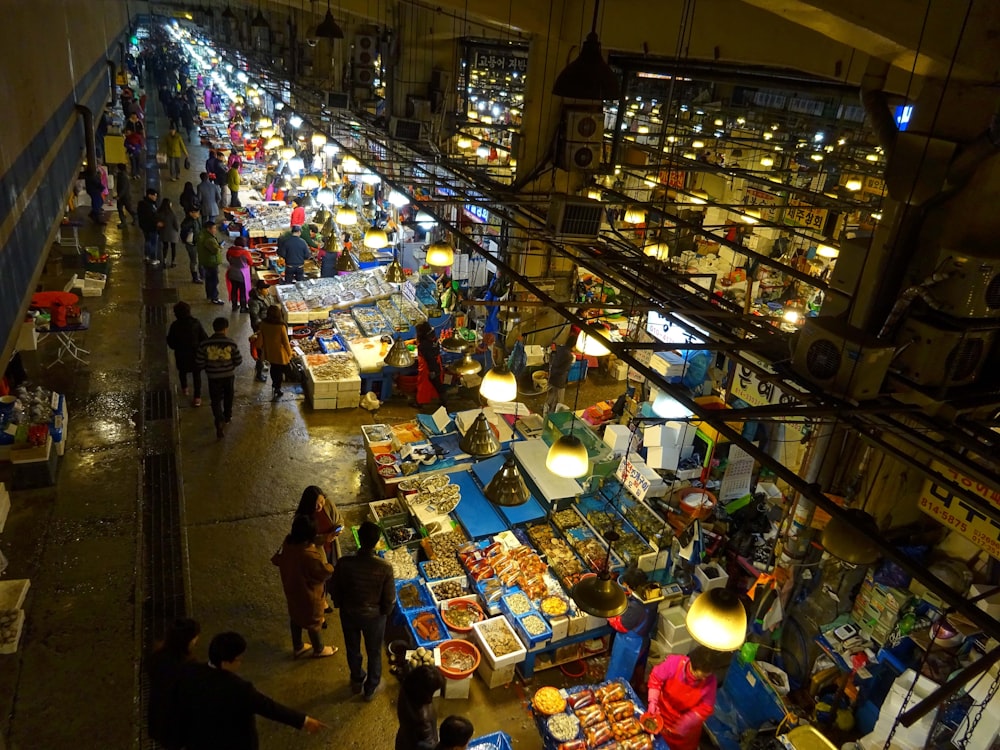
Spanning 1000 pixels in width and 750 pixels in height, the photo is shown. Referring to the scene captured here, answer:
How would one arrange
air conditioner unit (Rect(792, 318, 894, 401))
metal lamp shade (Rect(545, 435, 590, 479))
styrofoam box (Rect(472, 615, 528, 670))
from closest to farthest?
air conditioner unit (Rect(792, 318, 894, 401))
metal lamp shade (Rect(545, 435, 590, 479))
styrofoam box (Rect(472, 615, 528, 670))

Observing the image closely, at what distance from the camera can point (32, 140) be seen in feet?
17.0

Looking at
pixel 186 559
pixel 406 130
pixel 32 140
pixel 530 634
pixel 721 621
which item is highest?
pixel 32 140

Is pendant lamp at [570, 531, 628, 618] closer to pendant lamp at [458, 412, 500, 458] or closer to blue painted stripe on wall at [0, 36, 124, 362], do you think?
pendant lamp at [458, 412, 500, 458]

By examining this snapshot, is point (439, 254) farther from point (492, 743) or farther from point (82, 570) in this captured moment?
point (492, 743)

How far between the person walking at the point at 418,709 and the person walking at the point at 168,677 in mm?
1375

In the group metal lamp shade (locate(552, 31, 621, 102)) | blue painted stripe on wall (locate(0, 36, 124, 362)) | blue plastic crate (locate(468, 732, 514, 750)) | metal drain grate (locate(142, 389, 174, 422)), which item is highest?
metal lamp shade (locate(552, 31, 621, 102))

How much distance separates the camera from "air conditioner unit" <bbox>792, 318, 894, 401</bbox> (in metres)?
3.33

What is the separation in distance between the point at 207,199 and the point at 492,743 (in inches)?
572

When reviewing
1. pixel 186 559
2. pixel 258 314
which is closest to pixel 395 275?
pixel 258 314

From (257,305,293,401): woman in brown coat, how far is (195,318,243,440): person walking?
2.51 feet

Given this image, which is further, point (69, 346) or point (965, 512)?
point (69, 346)

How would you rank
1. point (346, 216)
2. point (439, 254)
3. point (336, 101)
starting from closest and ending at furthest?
point (439, 254) < point (346, 216) < point (336, 101)

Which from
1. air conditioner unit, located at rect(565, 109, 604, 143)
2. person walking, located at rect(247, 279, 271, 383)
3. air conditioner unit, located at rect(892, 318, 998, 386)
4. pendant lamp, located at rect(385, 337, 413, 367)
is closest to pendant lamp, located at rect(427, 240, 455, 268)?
pendant lamp, located at rect(385, 337, 413, 367)

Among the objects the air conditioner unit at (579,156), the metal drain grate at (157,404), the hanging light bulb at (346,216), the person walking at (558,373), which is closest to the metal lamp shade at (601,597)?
the person walking at (558,373)
